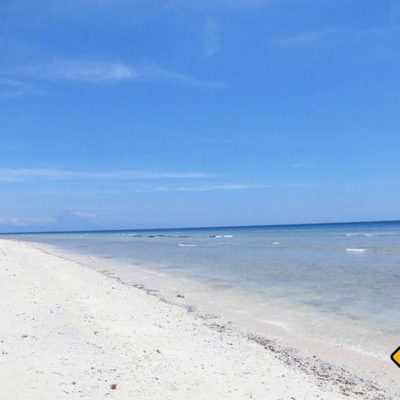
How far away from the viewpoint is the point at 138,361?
6922mm

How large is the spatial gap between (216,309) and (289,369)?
6.04 metres

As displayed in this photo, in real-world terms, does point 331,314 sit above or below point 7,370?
below

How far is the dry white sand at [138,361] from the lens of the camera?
226 inches

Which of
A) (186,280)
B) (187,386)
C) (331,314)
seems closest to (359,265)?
(186,280)

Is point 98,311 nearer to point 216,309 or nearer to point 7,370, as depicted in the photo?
point 216,309

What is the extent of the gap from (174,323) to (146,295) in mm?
5095

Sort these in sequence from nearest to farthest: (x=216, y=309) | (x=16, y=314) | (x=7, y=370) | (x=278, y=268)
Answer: (x=7, y=370) < (x=16, y=314) < (x=216, y=309) < (x=278, y=268)

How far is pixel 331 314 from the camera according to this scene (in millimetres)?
12719

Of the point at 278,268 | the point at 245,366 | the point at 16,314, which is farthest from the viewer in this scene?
the point at 278,268

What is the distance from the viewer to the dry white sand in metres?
5.75

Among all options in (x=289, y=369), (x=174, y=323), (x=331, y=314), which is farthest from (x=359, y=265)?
(x=289, y=369)

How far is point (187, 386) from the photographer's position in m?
6.06

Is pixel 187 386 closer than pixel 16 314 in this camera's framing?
Yes

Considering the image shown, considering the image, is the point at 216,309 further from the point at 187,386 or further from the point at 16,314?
the point at 187,386
